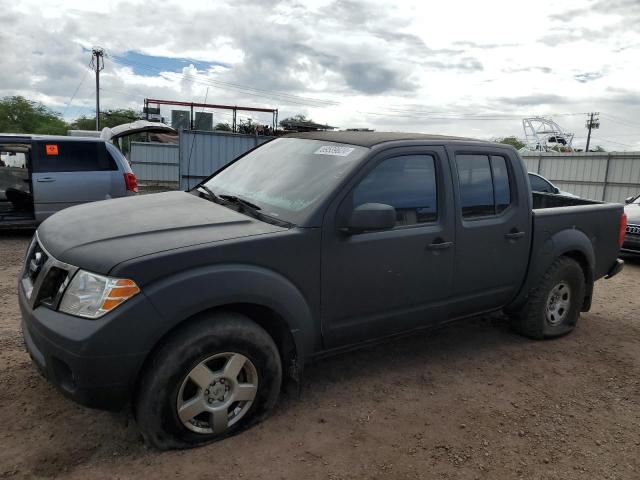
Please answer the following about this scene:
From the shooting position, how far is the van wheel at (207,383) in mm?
2504

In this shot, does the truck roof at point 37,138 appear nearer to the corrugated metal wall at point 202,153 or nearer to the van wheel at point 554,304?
the corrugated metal wall at point 202,153

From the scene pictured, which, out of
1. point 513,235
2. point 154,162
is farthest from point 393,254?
point 154,162

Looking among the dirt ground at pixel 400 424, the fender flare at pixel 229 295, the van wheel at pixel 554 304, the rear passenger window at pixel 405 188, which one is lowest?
the dirt ground at pixel 400 424

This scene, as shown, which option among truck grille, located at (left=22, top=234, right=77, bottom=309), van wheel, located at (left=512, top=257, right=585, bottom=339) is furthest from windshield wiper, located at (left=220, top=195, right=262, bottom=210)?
van wheel, located at (left=512, top=257, right=585, bottom=339)

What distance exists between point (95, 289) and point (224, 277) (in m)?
0.61

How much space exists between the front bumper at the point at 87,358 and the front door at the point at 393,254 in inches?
45.8

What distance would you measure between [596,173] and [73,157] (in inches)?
646

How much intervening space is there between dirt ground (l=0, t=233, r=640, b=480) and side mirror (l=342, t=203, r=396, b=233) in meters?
1.19

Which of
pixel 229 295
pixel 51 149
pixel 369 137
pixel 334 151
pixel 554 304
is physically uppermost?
pixel 369 137

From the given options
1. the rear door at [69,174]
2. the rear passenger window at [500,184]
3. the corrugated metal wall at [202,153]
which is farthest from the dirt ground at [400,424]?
the corrugated metal wall at [202,153]

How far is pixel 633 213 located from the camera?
8547mm

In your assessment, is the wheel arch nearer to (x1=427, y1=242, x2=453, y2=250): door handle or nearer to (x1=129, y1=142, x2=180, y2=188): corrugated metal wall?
(x1=427, y1=242, x2=453, y2=250): door handle

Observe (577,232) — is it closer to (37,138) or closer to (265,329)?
(265,329)

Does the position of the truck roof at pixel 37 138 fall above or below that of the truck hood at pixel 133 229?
above
